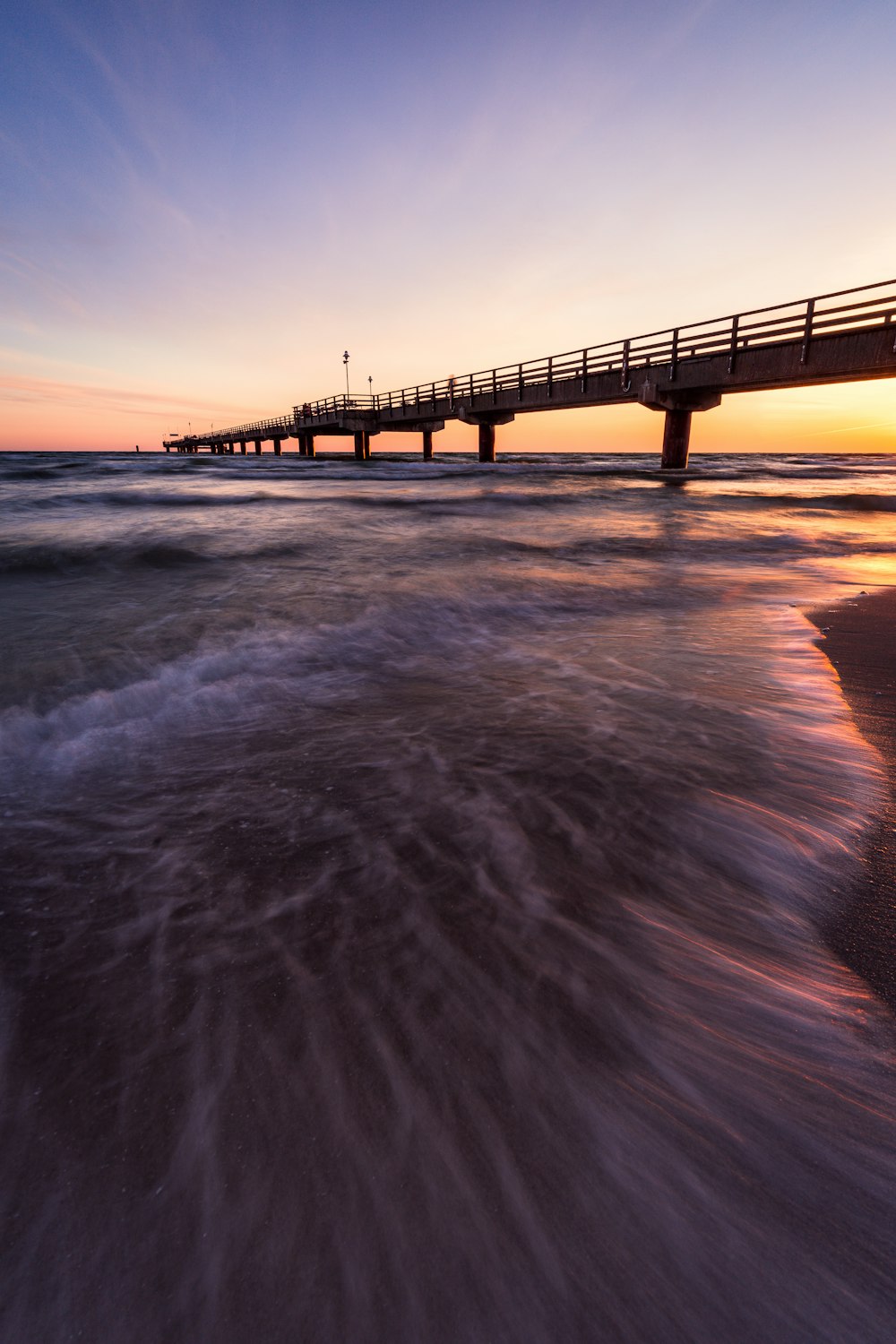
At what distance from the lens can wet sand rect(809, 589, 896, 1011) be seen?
5.97 feet

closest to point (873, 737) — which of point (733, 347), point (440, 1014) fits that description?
point (440, 1014)

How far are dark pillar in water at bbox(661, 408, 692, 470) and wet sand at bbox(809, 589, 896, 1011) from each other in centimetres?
2103

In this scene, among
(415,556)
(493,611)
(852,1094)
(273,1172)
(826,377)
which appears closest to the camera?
(273,1172)

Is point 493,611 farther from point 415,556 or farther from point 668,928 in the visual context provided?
point 668,928

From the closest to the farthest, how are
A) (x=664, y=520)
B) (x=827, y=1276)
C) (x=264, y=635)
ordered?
(x=827, y=1276)
(x=264, y=635)
(x=664, y=520)

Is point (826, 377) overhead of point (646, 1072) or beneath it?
overhead

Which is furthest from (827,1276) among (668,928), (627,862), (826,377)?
(826,377)

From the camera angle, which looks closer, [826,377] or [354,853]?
[354,853]

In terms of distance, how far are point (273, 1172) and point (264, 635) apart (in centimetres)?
477

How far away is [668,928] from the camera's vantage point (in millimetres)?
1962

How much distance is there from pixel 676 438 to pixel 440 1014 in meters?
28.9

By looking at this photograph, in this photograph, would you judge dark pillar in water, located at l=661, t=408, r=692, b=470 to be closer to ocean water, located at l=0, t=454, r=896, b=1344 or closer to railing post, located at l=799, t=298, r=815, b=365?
railing post, located at l=799, t=298, r=815, b=365

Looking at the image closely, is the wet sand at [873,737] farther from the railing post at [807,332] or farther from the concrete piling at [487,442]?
the concrete piling at [487,442]

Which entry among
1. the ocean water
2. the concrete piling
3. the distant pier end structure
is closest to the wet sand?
the ocean water
